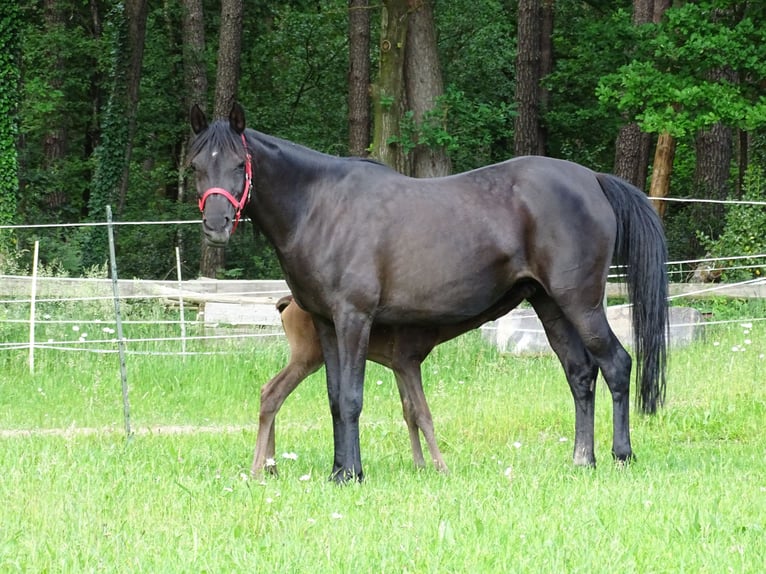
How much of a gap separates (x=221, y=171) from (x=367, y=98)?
736 inches

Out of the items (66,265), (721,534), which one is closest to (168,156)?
(66,265)

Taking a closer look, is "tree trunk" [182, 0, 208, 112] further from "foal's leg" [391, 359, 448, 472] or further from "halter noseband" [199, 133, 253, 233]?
"halter noseband" [199, 133, 253, 233]

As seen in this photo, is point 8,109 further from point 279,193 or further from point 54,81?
point 279,193

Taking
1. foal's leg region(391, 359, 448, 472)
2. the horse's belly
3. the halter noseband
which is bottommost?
foal's leg region(391, 359, 448, 472)

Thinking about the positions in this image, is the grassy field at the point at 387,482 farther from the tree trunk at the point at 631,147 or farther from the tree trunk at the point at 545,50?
the tree trunk at the point at 545,50

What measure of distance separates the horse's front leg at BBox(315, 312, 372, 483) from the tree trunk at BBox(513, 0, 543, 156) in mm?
16984

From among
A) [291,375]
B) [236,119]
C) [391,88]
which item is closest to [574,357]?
[291,375]

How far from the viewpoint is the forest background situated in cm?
1706

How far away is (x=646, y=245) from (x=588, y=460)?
1.58m

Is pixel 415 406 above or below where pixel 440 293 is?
below

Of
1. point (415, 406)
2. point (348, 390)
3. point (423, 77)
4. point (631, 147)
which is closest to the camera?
point (348, 390)

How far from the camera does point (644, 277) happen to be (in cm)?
788

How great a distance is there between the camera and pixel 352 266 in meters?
7.17

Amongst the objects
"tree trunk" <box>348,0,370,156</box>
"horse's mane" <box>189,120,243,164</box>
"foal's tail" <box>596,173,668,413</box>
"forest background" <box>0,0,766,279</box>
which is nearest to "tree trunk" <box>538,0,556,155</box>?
"forest background" <box>0,0,766,279</box>
